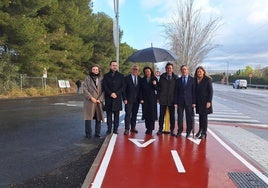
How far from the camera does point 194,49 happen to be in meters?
28.4

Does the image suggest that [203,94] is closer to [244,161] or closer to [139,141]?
[139,141]

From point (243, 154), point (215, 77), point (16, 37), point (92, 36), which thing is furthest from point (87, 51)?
point (215, 77)

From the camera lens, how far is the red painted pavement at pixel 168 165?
6.32 meters

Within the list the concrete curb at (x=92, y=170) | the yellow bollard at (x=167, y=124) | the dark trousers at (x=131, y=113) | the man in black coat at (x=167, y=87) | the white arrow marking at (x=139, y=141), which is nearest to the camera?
the concrete curb at (x=92, y=170)

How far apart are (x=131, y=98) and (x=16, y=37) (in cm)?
1802

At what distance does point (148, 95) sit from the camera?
1086 centimetres

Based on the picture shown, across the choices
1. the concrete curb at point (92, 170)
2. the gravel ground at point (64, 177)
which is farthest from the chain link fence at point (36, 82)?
the gravel ground at point (64, 177)

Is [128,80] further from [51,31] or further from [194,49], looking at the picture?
[51,31]

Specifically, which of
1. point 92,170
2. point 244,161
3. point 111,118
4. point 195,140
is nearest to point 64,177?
point 92,170

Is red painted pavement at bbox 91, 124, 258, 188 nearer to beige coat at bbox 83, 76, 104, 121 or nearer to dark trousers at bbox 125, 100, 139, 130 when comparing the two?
dark trousers at bbox 125, 100, 139, 130

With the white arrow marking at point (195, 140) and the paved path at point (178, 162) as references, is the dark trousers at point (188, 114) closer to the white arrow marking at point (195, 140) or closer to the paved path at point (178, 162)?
the white arrow marking at point (195, 140)

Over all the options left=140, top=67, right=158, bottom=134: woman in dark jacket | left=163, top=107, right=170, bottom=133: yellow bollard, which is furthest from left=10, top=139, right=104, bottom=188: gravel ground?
left=163, top=107, right=170, bottom=133: yellow bollard

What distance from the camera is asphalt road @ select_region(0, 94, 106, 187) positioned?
7223 millimetres

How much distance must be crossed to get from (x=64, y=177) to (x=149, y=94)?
4607 mm
